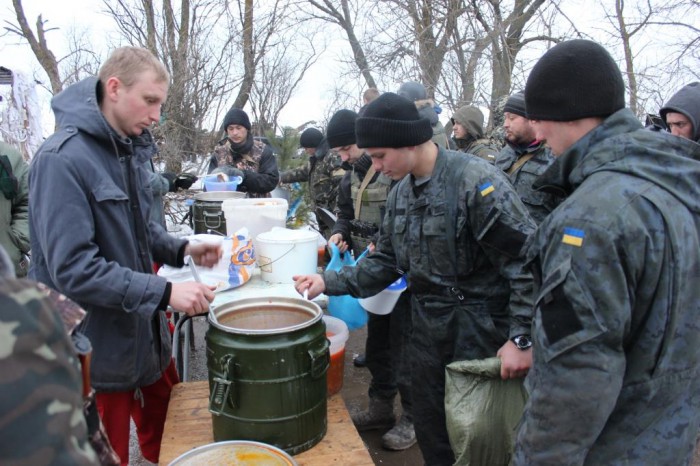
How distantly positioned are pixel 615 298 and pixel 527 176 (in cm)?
275

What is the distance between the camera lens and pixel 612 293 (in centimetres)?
126

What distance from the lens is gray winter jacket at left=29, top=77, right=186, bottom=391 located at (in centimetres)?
187

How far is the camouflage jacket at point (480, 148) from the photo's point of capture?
15.7ft

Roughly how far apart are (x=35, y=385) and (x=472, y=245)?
190 centimetres

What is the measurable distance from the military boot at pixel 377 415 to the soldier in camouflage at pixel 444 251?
3.84ft

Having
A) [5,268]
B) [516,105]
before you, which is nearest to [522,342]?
[5,268]

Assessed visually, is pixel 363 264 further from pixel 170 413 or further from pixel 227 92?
pixel 227 92

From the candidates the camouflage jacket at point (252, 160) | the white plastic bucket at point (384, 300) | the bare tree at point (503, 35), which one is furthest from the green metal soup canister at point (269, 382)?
the bare tree at point (503, 35)

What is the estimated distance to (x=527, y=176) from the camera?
3.86m

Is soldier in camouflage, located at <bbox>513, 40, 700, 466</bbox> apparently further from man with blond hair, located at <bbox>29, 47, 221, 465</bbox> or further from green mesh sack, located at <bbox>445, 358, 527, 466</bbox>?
man with blond hair, located at <bbox>29, 47, 221, 465</bbox>

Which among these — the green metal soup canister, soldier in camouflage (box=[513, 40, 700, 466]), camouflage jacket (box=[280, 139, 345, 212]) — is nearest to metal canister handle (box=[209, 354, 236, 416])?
the green metal soup canister

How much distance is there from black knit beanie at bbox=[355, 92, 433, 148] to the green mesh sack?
3.44 feet

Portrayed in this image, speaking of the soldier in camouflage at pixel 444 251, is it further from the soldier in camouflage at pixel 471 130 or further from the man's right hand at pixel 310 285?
the soldier in camouflage at pixel 471 130

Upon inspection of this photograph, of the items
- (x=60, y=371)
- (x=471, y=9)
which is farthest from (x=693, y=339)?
(x=471, y=9)
